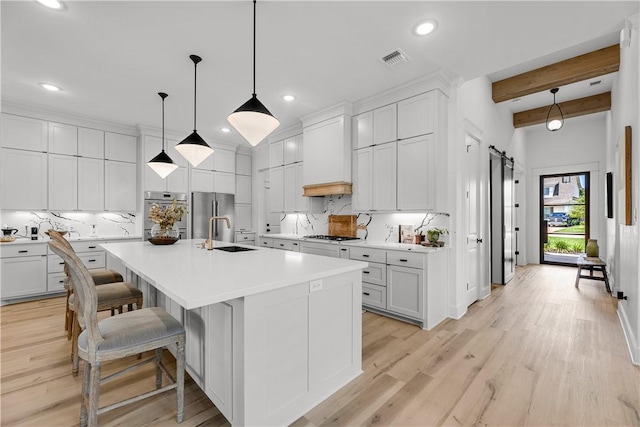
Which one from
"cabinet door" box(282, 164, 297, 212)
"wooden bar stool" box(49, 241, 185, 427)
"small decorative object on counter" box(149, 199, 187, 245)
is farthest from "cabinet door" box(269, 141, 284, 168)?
"wooden bar stool" box(49, 241, 185, 427)

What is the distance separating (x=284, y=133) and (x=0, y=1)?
3.79 metres

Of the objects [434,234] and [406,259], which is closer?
[406,259]

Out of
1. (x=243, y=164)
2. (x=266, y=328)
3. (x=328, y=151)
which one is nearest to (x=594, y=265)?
(x=328, y=151)

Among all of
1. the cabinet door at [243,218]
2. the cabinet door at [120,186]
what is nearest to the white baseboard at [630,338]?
the cabinet door at [243,218]

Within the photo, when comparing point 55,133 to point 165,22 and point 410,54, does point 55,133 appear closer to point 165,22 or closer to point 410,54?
point 165,22

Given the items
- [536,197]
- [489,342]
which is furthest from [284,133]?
[536,197]

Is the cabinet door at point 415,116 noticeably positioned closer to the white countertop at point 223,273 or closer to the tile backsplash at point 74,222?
the white countertop at point 223,273

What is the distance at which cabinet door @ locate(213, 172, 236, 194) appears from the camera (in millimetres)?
6141

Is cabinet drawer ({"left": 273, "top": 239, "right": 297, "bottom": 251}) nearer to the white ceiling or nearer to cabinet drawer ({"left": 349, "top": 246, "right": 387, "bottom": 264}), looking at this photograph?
cabinet drawer ({"left": 349, "top": 246, "right": 387, "bottom": 264})

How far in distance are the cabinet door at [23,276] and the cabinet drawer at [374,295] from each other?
4.66 metres

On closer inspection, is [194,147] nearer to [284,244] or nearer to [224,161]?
[284,244]

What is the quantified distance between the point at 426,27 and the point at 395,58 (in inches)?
20.2

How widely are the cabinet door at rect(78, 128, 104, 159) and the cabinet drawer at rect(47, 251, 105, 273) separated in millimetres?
1657

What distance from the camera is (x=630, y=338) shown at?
8.58ft
